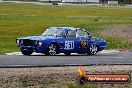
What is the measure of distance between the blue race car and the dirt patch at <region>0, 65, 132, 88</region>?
6.68 m

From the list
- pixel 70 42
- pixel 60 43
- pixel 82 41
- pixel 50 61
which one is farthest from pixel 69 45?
pixel 50 61

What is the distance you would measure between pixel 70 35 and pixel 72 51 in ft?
2.68

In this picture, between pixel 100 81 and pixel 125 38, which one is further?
pixel 125 38

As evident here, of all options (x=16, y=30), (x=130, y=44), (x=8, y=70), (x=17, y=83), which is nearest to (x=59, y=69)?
(x=8, y=70)

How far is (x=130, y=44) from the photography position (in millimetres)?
37531

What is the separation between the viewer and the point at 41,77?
51.2 feet

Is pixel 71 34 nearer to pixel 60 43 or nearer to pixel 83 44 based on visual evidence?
pixel 83 44

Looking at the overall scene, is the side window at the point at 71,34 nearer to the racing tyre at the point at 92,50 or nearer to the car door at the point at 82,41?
the car door at the point at 82,41

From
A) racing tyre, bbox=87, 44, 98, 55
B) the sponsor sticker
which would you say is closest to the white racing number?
racing tyre, bbox=87, 44, 98, 55

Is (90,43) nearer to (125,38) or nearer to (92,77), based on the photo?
(125,38)

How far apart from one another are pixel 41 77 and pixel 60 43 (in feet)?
36.0

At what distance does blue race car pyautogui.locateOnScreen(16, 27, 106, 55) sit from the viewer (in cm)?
2572

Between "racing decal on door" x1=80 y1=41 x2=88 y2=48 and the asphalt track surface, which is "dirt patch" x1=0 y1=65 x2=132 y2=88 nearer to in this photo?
the asphalt track surface

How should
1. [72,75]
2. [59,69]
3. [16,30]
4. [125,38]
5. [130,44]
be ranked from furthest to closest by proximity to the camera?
[16,30] < [125,38] < [130,44] < [59,69] < [72,75]
